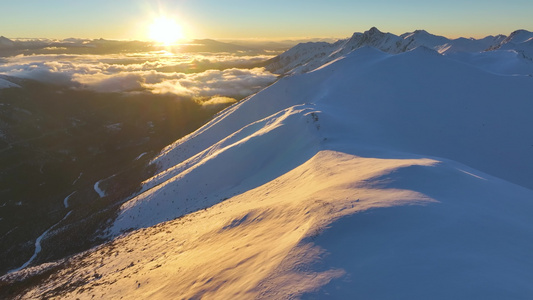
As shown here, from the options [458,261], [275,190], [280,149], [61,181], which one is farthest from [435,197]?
[61,181]

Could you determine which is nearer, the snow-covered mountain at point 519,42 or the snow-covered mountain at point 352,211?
the snow-covered mountain at point 352,211

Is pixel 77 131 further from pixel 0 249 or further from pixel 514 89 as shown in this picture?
pixel 514 89

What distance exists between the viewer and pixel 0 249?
201 ft

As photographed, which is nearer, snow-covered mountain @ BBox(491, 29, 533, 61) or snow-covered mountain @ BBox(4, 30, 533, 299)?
snow-covered mountain @ BBox(4, 30, 533, 299)

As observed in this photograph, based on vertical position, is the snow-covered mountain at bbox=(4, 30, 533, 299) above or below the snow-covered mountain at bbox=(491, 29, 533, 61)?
below

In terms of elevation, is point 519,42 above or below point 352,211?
above

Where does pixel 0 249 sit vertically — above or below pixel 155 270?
below

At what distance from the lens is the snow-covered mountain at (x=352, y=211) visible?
1032 centimetres

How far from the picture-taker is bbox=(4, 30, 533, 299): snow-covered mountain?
10.3 metres

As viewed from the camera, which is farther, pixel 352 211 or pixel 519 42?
pixel 519 42

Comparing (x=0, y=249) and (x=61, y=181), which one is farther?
(x=61, y=181)

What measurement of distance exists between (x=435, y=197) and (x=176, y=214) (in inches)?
1048

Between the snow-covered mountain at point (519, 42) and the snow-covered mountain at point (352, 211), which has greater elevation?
the snow-covered mountain at point (519, 42)

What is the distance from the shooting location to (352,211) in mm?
14164
